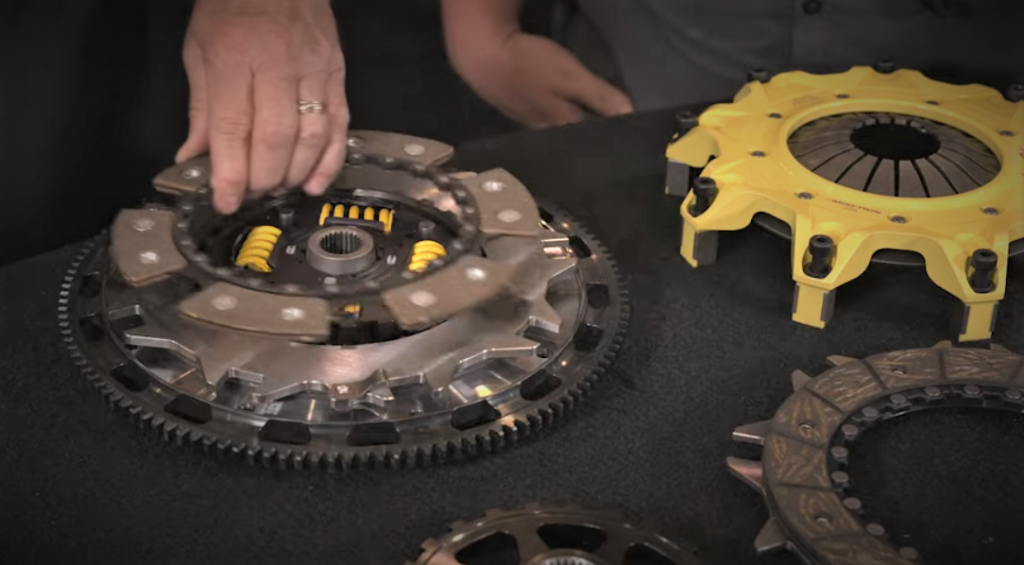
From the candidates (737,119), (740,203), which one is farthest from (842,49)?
(740,203)

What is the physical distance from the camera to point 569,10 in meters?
1.72

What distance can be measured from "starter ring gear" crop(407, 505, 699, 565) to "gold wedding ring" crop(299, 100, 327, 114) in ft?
1.34

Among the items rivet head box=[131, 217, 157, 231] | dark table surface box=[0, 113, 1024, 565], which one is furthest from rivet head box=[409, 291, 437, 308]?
rivet head box=[131, 217, 157, 231]

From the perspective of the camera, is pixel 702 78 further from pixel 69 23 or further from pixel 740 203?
pixel 69 23

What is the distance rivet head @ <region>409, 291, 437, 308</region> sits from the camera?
0.85 m

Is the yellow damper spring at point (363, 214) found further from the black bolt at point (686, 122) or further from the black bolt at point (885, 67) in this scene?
the black bolt at point (885, 67)

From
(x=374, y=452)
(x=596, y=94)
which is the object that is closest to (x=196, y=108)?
(x=374, y=452)

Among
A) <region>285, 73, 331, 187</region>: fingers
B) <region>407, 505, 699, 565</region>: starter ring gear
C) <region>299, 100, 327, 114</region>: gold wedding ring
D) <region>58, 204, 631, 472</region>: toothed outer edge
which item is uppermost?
<region>299, 100, 327, 114</region>: gold wedding ring

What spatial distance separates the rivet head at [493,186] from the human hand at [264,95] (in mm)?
123

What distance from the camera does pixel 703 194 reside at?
99 cm

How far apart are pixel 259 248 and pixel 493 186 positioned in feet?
0.62

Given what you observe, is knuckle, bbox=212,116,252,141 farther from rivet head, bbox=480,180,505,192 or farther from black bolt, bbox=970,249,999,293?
black bolt, bbox=970,249,999,293

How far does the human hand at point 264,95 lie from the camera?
99cm

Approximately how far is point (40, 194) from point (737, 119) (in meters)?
0.72
